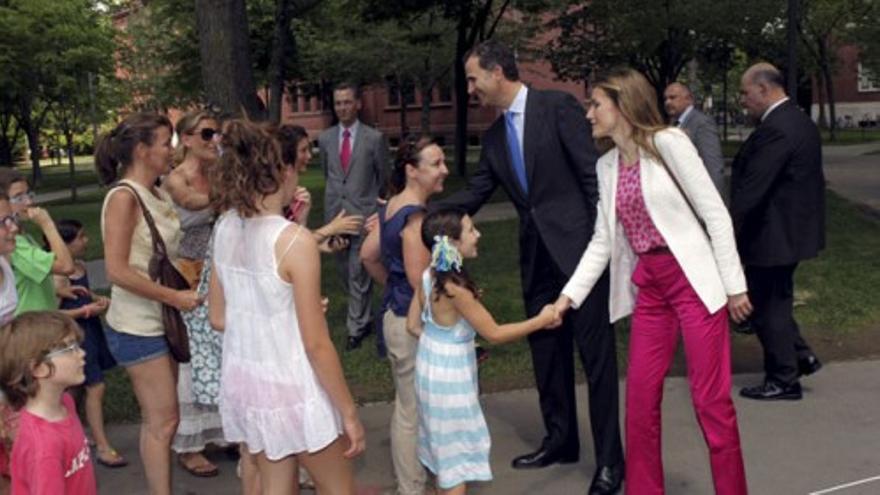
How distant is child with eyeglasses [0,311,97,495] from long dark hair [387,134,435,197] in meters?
1.91

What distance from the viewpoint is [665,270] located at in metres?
4.58

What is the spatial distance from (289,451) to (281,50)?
14.4 metres

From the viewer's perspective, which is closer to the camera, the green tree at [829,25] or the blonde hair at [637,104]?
the blonde hair at [637,104]

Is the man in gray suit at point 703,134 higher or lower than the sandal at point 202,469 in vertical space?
higher

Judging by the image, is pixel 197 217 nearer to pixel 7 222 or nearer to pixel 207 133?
pixel 207 133

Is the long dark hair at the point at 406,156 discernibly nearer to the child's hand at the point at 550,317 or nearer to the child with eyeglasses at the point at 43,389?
the child's hand at the point at 550,317

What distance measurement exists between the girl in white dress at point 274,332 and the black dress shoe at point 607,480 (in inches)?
70.1

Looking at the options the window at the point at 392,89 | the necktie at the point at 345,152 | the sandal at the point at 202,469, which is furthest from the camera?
the window at the point at 392,89

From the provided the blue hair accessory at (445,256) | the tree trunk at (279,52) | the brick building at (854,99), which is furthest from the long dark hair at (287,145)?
the brick building at (854,99)

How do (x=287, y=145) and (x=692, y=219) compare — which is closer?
(x=287, y=145)

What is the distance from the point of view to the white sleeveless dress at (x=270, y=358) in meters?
3.56

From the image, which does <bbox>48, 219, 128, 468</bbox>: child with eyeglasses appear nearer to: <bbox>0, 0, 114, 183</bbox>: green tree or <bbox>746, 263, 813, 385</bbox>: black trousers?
<bbox>746, 263, 813, 385</bbox>: black trousers

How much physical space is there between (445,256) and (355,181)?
4.38 metres

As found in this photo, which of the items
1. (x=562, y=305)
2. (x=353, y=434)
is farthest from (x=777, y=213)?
(x=353, y=434)
